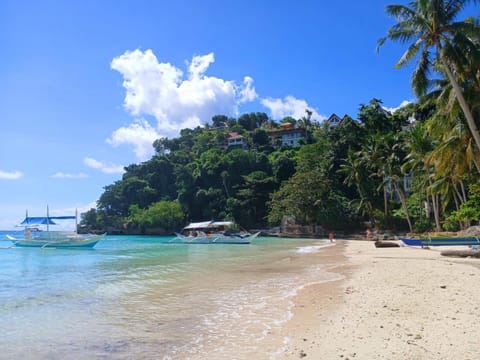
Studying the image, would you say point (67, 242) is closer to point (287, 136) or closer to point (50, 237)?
point (50, 237)

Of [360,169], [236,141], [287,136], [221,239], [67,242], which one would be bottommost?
[221,239]

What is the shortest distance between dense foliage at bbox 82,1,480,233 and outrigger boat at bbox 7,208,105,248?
2743 cm

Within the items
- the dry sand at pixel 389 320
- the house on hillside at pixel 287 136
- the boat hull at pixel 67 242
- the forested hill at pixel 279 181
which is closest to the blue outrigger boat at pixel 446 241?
the dry sand at pixel 389 320

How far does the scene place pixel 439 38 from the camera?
15.5 m

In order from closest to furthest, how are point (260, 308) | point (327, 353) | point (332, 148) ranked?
point (327, 353), point (260, 308), point (332, 148)

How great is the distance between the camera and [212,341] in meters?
6.29

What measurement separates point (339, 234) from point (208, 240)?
63.9 ft

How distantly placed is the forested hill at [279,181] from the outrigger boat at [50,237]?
27416 millimetres

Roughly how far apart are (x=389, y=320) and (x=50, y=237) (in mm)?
42818

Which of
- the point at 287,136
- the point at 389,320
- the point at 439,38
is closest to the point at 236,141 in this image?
the point at 287,136

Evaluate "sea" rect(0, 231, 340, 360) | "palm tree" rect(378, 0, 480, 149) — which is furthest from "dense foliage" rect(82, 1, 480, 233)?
"sea" rect(0, 231, 340, 360)

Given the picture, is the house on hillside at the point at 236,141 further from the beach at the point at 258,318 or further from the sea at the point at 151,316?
the beach at the point at 258,318

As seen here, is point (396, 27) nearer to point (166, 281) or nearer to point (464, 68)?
point (464, 68)

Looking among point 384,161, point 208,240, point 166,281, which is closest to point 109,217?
point 208,240
